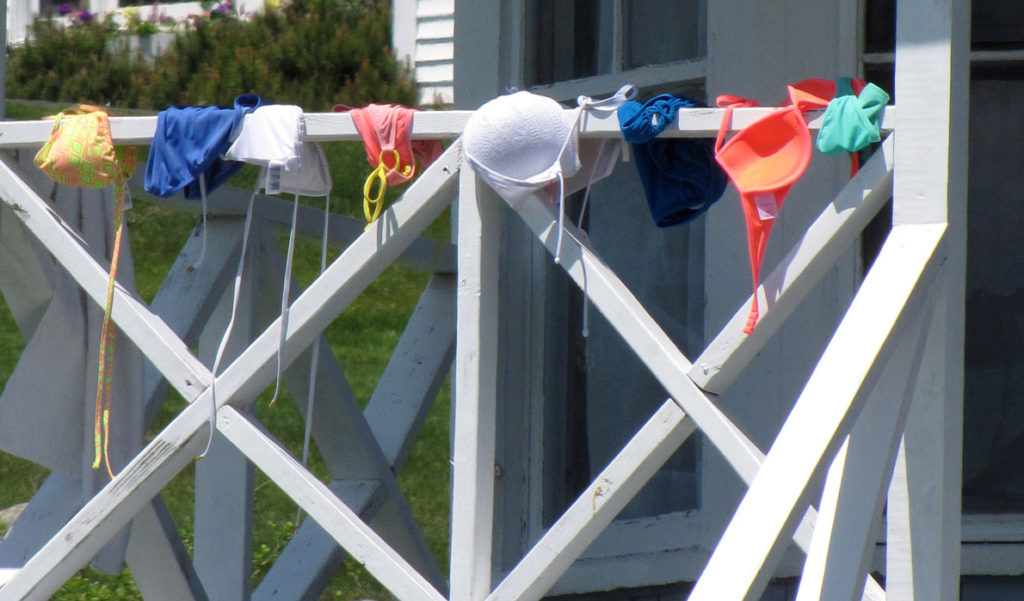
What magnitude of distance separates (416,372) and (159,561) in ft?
3.71

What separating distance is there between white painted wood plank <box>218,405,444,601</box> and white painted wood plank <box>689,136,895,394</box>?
607 mm

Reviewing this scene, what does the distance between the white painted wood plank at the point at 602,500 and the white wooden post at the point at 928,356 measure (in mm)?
372

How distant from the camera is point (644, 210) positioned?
133 inches

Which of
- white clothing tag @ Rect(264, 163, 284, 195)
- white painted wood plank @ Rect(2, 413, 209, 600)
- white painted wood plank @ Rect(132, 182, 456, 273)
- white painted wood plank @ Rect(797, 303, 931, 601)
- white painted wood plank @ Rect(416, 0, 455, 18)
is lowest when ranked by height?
white painted wood plank @ Rect(2, 413, 209, 600)

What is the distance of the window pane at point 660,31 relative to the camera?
3244 millimetres

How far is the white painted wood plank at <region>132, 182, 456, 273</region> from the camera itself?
3.11m

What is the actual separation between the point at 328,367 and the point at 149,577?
2.43ft

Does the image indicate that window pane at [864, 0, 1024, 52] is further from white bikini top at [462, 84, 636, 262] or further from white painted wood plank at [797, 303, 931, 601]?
white painted wood plank at [797, 303, 931, 601]

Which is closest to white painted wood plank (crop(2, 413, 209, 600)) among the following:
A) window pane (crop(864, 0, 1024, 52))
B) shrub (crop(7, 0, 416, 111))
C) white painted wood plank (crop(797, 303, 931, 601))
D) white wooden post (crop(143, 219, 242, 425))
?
white wooden post (crop(143, 219, 242, 425))

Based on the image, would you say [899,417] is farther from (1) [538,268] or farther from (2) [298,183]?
(1) [538,268]

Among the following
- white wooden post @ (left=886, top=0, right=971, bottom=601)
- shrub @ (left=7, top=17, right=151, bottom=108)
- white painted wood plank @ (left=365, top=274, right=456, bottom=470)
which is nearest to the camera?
white wooden post @ (left=886, top=0, right=971, bottom=601)

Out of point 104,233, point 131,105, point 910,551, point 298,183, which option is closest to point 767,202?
point 910,551

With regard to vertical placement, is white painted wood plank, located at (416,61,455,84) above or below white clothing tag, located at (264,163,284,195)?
above

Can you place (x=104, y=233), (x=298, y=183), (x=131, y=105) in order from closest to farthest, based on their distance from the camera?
(x=298, y=183)
(x=104, y=233)
(x=131, y=105)
